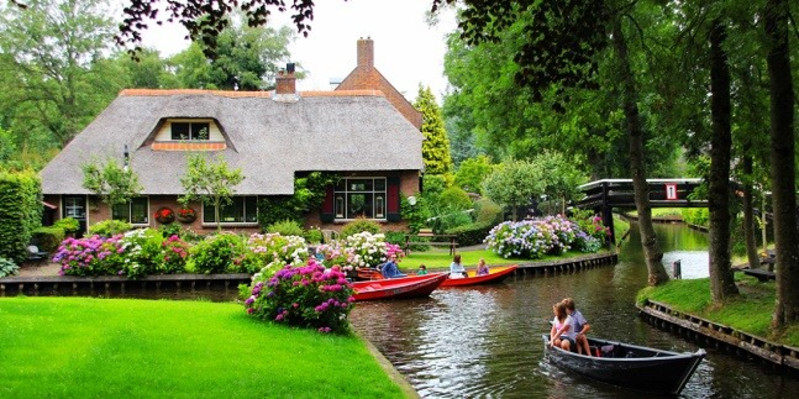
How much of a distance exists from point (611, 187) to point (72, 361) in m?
30.5

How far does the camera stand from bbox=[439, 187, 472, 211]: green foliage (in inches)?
1514

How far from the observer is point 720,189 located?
15812 mm

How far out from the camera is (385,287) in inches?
829

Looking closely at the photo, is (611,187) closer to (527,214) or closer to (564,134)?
(527,214)

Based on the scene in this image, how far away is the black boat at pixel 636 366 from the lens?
11227 mm

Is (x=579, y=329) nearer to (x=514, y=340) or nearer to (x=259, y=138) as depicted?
(x=514, y=340)

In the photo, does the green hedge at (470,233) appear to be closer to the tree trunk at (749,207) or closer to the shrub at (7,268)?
the tree trunk at (749,207)

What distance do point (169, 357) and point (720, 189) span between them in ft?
38.5

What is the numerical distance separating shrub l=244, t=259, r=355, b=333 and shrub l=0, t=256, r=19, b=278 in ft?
45.3

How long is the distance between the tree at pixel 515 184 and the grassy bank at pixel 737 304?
611 inches

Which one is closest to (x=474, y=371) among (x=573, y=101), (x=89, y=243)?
(x=573, y=101)

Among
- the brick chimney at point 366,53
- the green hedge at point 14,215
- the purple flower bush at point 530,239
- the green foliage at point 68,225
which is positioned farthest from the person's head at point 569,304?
the brick chimney at point 366,53

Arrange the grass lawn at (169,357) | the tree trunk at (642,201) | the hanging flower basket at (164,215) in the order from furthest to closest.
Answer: the hanging flower basket at (164,215)
the tree trunk at (642,201)
the grass lawn at (169,357)

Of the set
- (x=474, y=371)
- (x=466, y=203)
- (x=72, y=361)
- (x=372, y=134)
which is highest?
(x=372, y=134)
